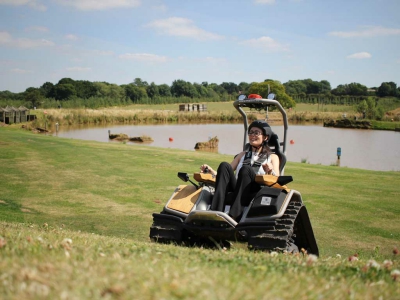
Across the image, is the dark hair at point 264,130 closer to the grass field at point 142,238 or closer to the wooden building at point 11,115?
the grass field at point 142,238

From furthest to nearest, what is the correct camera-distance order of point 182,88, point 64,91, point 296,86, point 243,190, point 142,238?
1. point 182,88
2. point 296,86
3. point 64,91
4. point 142,238
5. point 243,190

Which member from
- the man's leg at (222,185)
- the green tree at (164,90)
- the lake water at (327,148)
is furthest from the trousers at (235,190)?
the green tree at (164,90)

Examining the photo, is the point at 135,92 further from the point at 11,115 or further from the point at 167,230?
the point at 167,230

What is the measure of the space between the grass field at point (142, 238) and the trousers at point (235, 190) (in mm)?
675

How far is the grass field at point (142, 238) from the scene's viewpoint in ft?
10.1

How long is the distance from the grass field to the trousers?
2.21 feet

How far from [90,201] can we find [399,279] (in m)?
8.47

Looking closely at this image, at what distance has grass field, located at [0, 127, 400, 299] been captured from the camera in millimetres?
3086

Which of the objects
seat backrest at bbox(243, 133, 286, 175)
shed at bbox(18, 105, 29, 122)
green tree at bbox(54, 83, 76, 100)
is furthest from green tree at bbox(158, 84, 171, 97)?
seat backrest at bbox(243, 133, 286, 175)

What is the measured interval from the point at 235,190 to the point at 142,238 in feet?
7.80

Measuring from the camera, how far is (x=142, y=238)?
8.39 m

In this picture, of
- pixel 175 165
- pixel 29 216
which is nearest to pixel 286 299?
pixel 29 216

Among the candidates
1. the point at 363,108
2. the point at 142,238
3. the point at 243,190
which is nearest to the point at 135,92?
the point at 363,108

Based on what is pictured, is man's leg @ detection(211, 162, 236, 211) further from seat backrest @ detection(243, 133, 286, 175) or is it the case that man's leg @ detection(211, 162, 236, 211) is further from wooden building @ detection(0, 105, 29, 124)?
wooden building @ detection(0, 105, 29, 124)
